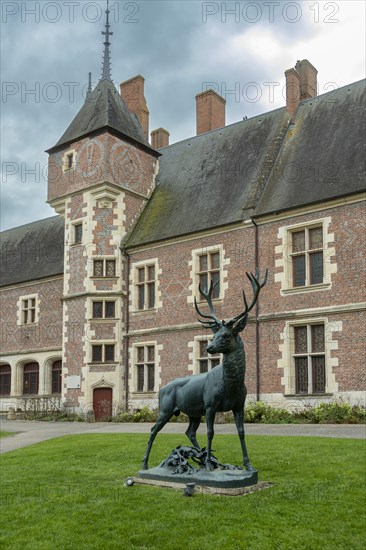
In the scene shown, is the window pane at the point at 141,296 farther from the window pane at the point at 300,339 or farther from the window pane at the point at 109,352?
the window pane at the point at 300,339

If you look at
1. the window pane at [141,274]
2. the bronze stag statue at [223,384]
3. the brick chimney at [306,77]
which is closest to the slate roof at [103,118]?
the window pane at [141,274]

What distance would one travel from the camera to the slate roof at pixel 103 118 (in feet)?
90.7

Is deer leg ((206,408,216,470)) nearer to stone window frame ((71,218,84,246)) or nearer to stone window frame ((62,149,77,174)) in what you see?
stone window frame ((71,218,84,246))

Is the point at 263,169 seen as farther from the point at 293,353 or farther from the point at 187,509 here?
the point at 187,509

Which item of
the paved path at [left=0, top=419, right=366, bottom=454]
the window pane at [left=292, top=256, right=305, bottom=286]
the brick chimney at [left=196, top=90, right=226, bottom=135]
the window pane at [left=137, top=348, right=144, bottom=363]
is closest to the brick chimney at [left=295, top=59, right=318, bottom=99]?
the brick chimney at [left=196, top=90, right=226, bottom=135]

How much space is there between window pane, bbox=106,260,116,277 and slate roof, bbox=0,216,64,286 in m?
4.60

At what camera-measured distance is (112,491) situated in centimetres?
846

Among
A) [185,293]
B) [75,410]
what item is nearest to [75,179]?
[185,293]

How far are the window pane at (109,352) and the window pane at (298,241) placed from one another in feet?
30.6

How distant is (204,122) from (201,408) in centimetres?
2547

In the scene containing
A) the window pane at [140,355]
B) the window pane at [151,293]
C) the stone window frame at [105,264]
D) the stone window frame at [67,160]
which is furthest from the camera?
the stone window frame at [67,160]

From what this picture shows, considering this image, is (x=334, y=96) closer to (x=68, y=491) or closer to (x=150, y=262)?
(x=150, y=262)

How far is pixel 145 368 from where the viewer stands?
25109 millimetres

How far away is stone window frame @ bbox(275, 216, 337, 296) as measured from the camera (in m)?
20.0
